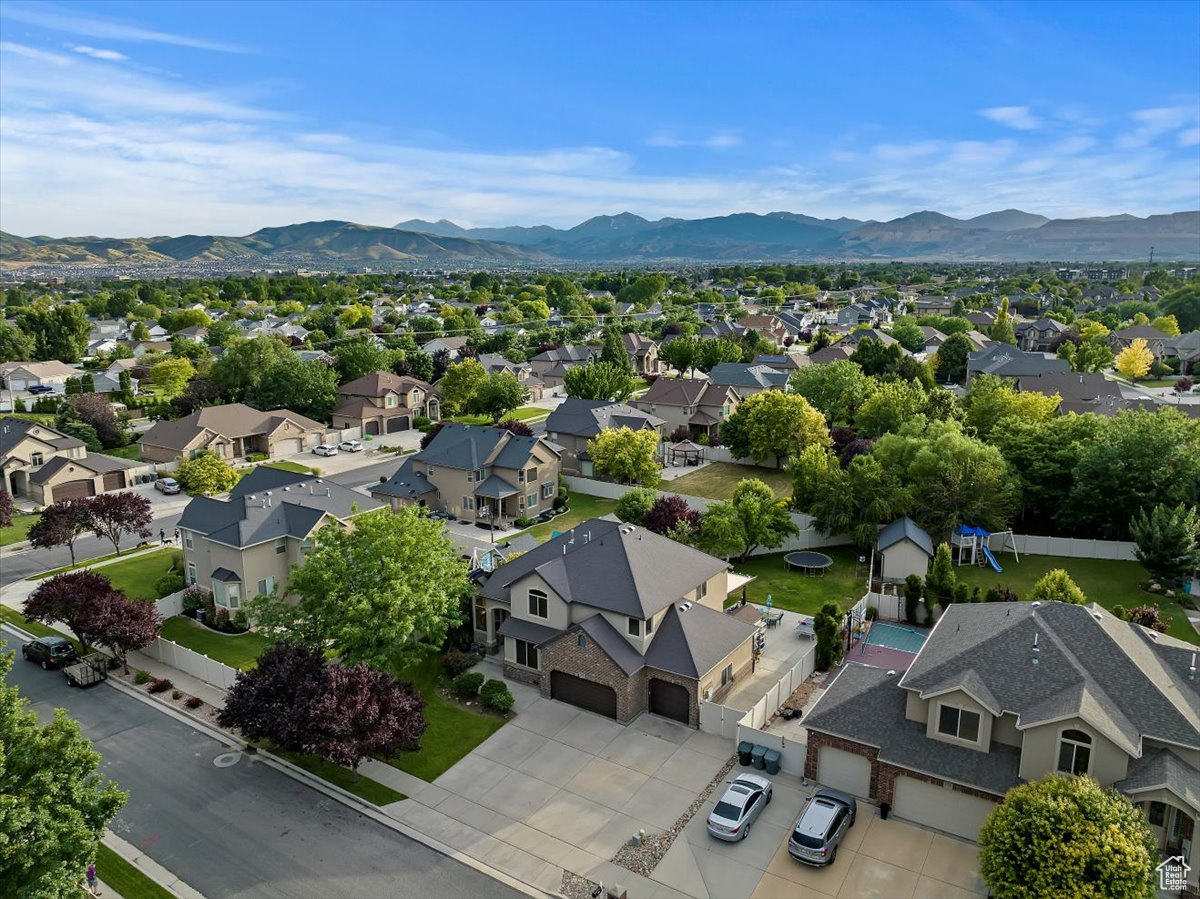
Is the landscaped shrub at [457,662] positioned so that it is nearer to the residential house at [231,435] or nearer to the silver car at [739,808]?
the silver car at [739,808]

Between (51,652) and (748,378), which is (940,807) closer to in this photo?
(51,652)

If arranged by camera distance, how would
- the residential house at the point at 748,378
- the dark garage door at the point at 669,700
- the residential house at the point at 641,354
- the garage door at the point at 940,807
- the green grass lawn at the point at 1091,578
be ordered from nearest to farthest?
the garage door at the point at 940,807, the dark garage door at the point at 669,700, the green grass lawn at the point at 1091,578, the residential house at the point at 748,378, the residential house at the point at 641,354

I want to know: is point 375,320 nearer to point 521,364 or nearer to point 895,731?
point 521,364

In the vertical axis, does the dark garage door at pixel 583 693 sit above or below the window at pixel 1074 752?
below

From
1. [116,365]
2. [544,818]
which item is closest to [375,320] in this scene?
[116,365]

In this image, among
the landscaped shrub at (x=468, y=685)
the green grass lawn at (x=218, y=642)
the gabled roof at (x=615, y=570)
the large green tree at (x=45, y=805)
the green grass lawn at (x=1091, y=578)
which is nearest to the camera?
the large green tree at (x=45, y=805)

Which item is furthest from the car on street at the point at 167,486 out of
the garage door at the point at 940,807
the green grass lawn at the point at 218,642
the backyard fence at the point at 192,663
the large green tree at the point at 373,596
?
the garage door at the point at 940,807

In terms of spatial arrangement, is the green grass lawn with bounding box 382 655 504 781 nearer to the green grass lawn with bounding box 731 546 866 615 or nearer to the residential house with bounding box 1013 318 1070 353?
the green grass lawn with bounding box 731 546 866 615
